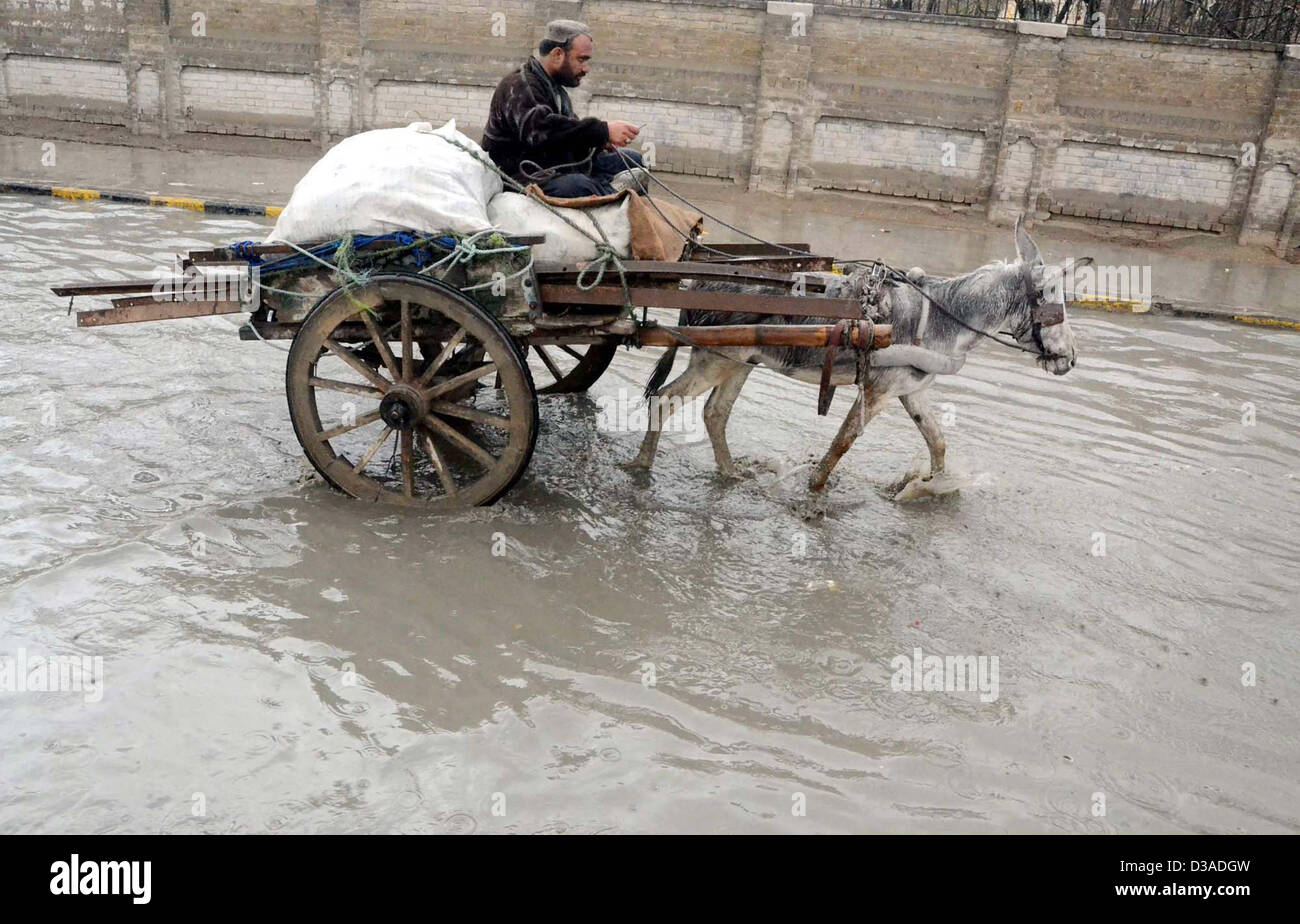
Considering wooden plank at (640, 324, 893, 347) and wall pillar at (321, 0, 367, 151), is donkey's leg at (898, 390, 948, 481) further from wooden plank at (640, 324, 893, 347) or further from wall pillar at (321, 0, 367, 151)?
Result: wall pillar at (321, 0, 367, 151)

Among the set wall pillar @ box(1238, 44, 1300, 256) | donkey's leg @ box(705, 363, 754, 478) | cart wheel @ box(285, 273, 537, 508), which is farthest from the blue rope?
wall pillar @ box(1238, 44, 1300, 256)

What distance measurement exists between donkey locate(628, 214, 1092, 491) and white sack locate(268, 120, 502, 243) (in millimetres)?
1505

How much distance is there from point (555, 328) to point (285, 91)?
16.3m

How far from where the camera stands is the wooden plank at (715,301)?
→ 5711mm

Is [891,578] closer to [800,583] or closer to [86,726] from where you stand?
[800,583]

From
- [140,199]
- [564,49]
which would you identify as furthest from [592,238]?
[140,199]

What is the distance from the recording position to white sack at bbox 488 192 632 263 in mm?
5836

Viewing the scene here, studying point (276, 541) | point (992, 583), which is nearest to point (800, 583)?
point (992, 583)

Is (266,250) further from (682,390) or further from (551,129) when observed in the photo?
(682,390)

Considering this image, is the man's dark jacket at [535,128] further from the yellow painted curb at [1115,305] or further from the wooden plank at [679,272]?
the yellow painted curb at [1115,305]

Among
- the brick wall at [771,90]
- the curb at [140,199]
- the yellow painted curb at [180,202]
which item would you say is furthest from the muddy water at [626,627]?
the brick wall at [771,90]

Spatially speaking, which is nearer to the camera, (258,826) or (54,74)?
(258,826)

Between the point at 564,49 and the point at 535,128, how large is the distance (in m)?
0.53
